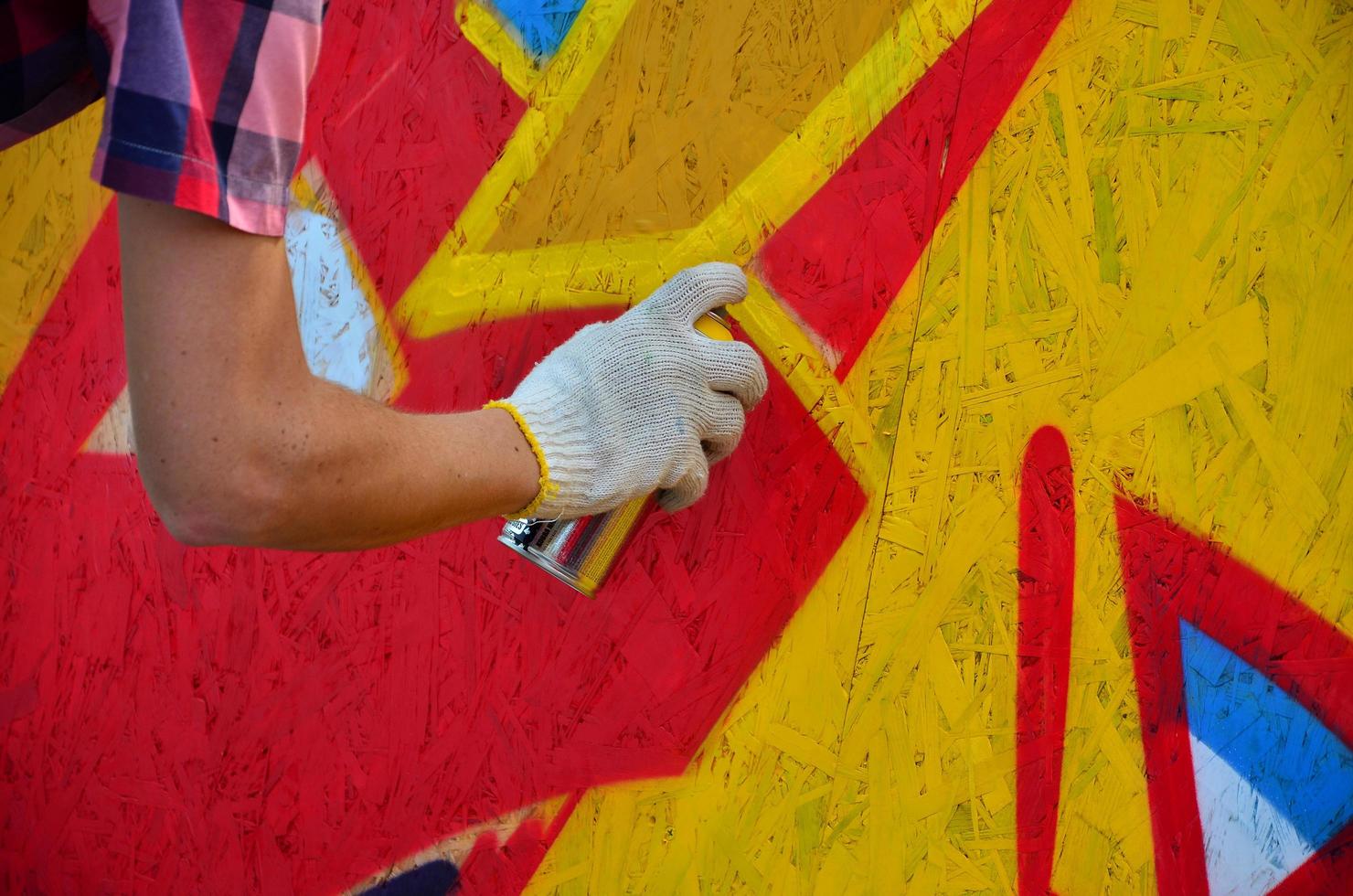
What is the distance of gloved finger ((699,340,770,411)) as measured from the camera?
1.49m

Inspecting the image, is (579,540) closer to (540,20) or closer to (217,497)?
(217,497)

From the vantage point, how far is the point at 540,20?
5.95 feet

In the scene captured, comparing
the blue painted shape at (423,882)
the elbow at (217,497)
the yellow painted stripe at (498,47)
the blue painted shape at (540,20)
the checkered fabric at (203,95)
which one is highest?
the blue painted shape at (540,20)

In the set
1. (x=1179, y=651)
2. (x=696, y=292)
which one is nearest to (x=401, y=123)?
(x=696, y=292)

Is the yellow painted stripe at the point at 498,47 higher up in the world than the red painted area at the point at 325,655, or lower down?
higher up

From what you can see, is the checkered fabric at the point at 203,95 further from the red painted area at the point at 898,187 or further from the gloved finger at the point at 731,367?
the red painted area at the point at 898,187

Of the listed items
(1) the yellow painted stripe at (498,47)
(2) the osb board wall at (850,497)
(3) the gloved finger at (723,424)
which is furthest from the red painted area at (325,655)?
(1) the yellow painted stripe at (498,47)

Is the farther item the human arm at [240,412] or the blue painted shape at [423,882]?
the blue painted shape at [423,882]

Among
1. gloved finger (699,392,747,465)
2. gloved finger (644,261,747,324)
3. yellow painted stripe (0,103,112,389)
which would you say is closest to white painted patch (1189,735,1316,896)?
gloved finger (699,392,747,465)

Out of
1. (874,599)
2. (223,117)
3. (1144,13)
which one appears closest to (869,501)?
(874,599)

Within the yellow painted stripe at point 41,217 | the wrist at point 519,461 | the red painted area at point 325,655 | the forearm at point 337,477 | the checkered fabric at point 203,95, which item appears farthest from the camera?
the yellow painted stripe at point 41,217

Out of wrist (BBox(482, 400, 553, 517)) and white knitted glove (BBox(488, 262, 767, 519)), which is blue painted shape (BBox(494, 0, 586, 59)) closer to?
white knitted glove (BBox(488, 262, 767, 519))

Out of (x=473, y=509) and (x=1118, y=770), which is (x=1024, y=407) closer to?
(x=1118, y=770)

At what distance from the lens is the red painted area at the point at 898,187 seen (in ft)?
5.01
